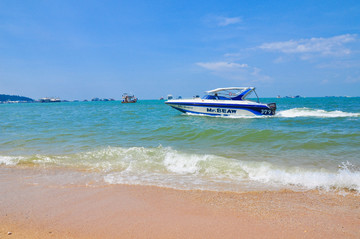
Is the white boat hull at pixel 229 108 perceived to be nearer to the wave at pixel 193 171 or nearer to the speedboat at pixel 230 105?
the speedboat at pixel 230 105

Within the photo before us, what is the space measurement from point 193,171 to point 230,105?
16.7 metres

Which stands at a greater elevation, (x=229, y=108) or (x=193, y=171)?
(x=229, y=108)

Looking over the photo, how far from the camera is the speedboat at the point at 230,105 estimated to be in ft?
73.2

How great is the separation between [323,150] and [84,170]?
26.4 ft

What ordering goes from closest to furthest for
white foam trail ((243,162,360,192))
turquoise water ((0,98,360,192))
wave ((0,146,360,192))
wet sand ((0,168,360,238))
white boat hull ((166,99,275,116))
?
1. wet sand ((0,168,360,238))
2. white foam trail ((243,162,360,192))
3. wave ((0,146,360,192))
4. turquoise water ((0,98,360,192))
5. white boat hull ((166,99,275,116))

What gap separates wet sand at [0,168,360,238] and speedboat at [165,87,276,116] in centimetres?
1785

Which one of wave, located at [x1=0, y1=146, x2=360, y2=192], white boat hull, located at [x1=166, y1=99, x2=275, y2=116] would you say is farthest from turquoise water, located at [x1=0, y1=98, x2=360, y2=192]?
white boat hull, located at [x1=166, y1=99, x2=275, y2=116]

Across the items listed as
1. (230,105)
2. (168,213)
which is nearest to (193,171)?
(168,213)

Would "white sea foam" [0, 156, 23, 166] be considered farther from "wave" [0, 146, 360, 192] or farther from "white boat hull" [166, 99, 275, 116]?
"white boat hull" [166, 99, 275, 116]

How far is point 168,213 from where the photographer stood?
398 centimetres

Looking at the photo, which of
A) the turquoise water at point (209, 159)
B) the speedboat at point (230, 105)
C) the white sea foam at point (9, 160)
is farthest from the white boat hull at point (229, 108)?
the white sea foam at point (9, 160)

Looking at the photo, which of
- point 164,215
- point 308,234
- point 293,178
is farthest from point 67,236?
point 293,178

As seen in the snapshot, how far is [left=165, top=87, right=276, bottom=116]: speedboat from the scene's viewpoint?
22.3m

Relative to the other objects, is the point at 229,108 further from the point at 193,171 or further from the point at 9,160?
the point at 9,160
